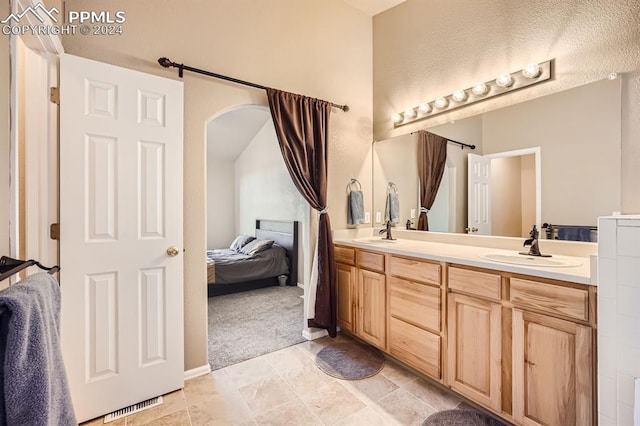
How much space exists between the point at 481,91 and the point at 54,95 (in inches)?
110

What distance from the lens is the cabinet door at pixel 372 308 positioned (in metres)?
2.21

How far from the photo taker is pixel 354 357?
2326 mm

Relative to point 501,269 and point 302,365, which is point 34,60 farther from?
point 501,269

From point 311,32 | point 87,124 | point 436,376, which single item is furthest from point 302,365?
point 311,32

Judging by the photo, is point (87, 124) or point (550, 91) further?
point (550, 91)

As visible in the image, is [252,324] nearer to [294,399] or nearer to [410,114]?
[294,399]

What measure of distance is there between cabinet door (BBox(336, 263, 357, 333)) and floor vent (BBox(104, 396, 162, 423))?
4.89ft

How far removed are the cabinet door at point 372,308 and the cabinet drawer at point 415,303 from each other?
0.33 feet

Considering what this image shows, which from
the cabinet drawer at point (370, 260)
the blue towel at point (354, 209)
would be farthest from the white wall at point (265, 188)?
the cabinet drawer at point (370, 260)

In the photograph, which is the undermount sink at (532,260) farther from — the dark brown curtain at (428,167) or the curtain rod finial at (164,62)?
the curtain rod finial at (164,62)

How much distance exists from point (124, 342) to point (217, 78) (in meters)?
1.90

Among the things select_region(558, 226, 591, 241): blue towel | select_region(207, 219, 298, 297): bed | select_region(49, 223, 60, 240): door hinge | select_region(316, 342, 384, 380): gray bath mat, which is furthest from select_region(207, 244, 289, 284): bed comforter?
select_region(558, 226, 591, 241): blue towel

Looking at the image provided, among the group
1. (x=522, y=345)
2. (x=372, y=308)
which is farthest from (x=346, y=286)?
(x=522, y=345)

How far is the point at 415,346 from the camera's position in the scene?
1962mm
